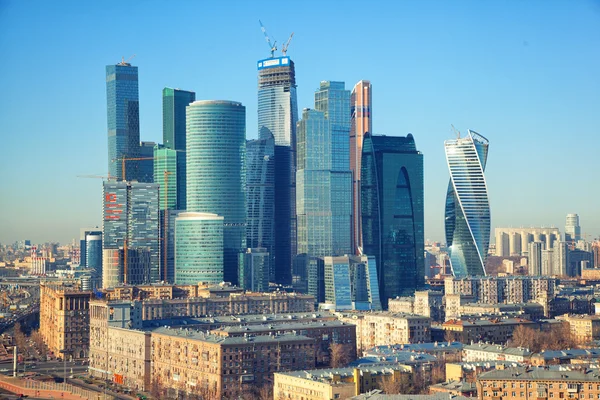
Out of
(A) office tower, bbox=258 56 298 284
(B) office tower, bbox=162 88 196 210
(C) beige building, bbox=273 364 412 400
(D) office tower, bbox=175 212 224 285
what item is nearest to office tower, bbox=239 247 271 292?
(D) office tower, bbox=175 212 224 285

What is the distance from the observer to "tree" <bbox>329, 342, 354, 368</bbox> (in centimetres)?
6267

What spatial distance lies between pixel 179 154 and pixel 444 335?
201 ft

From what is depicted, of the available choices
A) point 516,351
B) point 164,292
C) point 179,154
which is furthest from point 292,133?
point 516,351

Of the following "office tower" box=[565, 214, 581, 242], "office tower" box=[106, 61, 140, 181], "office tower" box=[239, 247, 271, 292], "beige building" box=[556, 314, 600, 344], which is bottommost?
"beige building" box=[556, 314, 600, 344]

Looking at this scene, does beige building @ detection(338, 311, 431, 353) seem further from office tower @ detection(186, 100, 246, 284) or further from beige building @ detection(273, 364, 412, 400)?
office tower @ detection(186, 100, 246, 284)

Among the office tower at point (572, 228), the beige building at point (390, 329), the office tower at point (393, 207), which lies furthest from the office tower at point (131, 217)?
the office tower at point (572, 228)

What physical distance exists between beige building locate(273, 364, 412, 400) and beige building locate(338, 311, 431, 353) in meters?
21.2

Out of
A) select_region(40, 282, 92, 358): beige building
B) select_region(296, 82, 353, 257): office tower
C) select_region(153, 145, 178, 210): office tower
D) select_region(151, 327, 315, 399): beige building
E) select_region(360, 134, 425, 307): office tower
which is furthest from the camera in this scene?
select_region(153, 145, 178, 210): office tower

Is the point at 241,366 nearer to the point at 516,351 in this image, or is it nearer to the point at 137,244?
the point at 516,351

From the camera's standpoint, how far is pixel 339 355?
64.6m

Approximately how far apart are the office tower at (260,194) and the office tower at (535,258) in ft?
132

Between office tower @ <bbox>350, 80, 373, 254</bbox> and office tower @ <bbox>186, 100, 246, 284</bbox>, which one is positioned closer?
office tower @ <bbox>186, 100, 246, 284</bbox>

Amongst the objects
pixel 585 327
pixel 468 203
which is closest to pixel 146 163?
pixel 468 203

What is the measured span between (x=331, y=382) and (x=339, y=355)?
12810 mm
